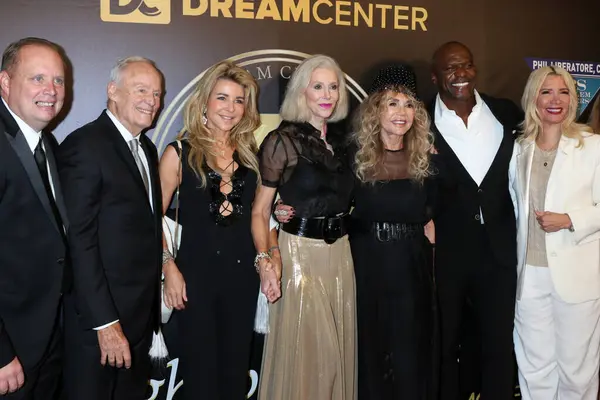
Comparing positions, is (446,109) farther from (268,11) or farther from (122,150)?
(122,150)

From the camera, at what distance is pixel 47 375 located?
242 cm

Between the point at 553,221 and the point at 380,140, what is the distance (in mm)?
1019

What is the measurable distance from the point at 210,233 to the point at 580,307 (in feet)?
6.80

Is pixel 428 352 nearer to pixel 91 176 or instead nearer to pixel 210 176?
pixel 210 176

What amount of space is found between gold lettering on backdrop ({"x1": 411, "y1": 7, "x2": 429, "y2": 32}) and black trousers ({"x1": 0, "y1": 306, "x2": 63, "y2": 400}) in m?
2.94

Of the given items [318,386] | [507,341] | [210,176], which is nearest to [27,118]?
[210,176]

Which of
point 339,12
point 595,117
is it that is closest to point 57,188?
point 339,12

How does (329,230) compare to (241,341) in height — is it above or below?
above

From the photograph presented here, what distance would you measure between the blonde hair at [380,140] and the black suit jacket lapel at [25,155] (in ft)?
5.11

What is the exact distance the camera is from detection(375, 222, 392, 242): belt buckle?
3061 millimetres

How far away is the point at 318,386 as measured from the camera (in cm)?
292

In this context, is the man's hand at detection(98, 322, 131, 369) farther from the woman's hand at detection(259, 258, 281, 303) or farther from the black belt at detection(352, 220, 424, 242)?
the black belt at detection(352, 220, 424, 242)

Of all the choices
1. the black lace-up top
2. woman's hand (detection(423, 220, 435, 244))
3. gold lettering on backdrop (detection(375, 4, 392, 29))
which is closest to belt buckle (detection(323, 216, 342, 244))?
the black lace-up top

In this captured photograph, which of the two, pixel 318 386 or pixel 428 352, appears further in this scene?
pixel 428 352
